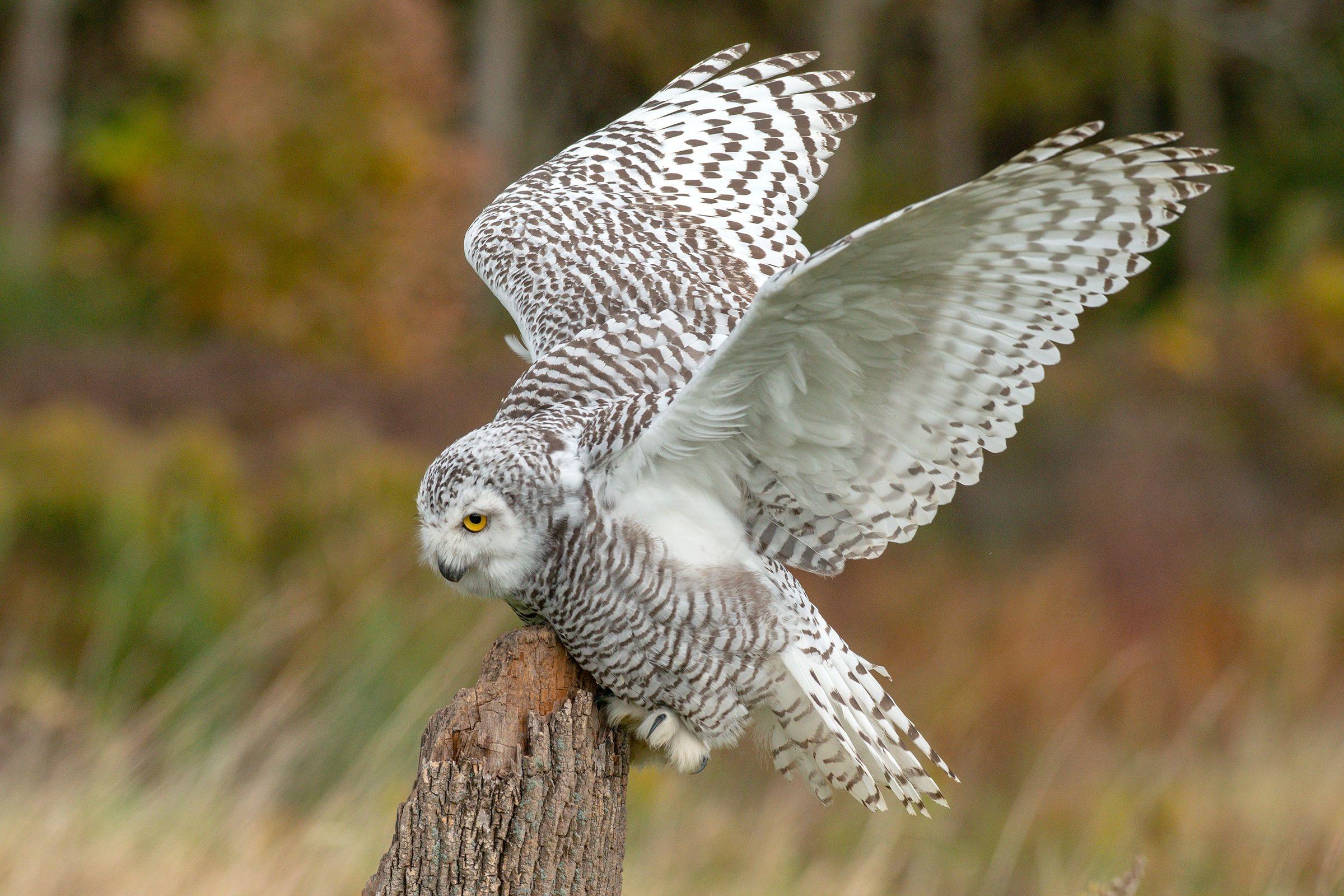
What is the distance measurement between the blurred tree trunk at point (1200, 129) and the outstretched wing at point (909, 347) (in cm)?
1621

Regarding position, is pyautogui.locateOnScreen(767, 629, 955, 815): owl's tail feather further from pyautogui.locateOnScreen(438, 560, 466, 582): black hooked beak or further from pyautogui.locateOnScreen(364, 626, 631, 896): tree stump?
pyautogui.locateOnScreen(438, 560, 466, 582): black hooked beak

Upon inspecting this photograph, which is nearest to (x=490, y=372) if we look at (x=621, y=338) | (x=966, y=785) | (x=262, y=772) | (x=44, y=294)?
(x=44, y=294)

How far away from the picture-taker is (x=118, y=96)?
60.2 ft

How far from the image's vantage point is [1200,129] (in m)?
18.0

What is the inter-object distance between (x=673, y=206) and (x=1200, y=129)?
639 inches

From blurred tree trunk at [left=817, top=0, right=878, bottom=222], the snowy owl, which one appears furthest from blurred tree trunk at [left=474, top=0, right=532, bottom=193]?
the snowy owl

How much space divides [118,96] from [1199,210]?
14529mm

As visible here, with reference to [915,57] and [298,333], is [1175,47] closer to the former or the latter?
[915,57]

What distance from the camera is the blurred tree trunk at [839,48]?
637 inches

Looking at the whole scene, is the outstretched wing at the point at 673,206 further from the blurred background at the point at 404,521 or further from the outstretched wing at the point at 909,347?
the blurred background at the point at 404,521

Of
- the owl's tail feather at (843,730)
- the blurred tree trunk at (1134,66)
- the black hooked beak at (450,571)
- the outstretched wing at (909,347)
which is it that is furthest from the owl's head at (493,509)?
the blurred tree trunk at (1134,66)

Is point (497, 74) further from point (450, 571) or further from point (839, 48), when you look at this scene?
point (450, 571)

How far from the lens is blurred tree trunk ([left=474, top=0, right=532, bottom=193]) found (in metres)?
15.9

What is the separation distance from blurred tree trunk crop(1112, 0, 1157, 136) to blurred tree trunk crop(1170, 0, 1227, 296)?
1.34ft
